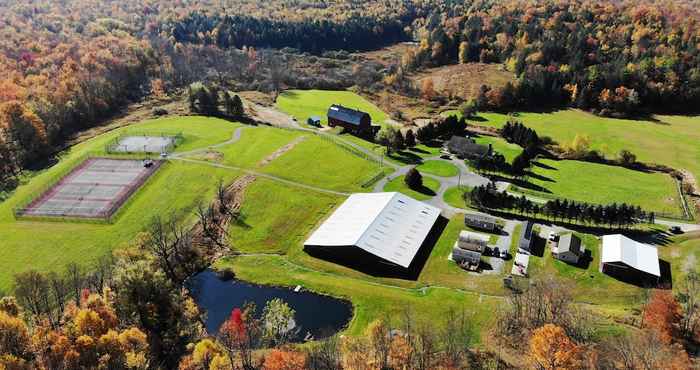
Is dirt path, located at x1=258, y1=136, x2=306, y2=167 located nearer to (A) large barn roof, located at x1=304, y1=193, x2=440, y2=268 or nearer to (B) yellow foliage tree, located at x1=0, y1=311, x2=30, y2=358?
(A) large barn roof, located at x1=304, y1=193, x2=440, y2=268

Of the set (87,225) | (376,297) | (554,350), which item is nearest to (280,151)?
(87,225)

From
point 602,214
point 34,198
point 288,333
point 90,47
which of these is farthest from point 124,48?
point 602,214

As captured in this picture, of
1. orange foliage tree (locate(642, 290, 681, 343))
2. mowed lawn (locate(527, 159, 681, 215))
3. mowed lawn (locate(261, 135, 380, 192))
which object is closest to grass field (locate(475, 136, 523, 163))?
mowed lawn (locate(527, 159, 681, 215))

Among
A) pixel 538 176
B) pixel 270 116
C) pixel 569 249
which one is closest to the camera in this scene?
pixel 569 249

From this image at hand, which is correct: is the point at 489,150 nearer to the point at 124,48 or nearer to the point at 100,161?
the point at 100,161

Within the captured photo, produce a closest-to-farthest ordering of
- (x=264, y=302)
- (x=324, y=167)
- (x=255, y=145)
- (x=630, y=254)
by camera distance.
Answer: (x=264, y=302)
(x=630, y=254)
(x=324, y=167)
(x=255, y=145)

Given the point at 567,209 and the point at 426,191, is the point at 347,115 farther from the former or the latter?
the point at 567,209
